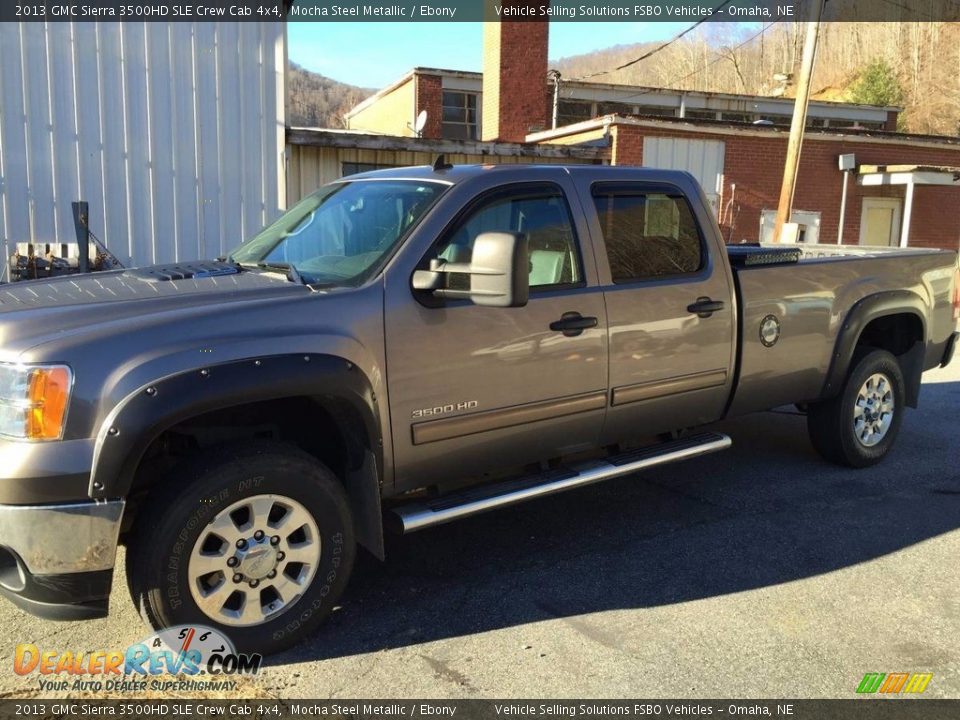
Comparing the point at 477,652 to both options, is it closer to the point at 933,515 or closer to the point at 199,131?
the point at 933,515

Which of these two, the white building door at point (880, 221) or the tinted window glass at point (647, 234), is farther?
the white building door at point (880, 221)

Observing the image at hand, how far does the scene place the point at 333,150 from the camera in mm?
13453

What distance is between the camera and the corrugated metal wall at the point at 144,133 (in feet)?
31.8

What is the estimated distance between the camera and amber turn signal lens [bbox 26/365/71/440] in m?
2.82

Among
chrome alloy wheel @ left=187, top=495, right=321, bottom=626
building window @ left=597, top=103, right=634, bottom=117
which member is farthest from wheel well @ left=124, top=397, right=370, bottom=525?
building window @ left=597, top=103, right=634, bottom=117

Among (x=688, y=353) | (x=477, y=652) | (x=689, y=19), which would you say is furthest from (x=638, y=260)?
(x=689, y=19)

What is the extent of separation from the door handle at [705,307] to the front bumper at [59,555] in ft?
10.1

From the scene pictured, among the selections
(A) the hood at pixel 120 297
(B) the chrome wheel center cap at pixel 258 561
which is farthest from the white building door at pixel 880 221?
(B) the chrome wheel center cap at pixel 258 561

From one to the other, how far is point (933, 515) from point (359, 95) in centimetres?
5931

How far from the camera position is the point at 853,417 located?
567 cm

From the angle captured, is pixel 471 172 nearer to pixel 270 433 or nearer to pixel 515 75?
pixel 270 433

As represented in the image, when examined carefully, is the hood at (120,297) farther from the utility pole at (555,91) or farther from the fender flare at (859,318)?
the utility pole at (555,91)

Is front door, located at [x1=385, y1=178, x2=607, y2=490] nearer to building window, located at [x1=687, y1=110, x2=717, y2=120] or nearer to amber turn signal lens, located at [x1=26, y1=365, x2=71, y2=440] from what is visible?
amber turn signal lens, located at [x1=26, y1=365, x2=71, y2=440]

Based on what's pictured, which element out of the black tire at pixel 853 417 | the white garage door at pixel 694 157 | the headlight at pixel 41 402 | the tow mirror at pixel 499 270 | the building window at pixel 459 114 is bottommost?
the black tire at pixel 853 417
